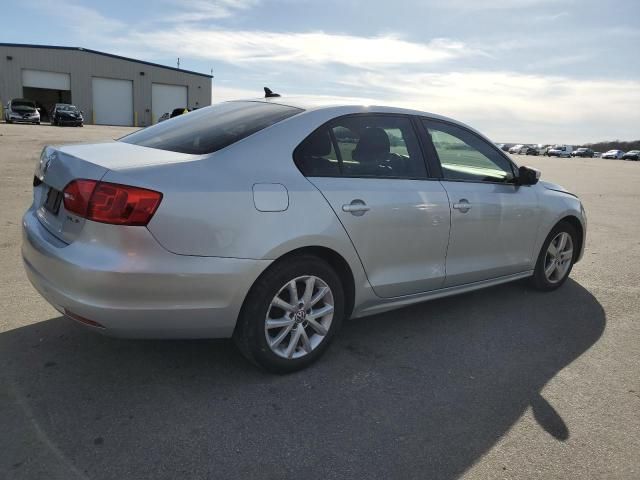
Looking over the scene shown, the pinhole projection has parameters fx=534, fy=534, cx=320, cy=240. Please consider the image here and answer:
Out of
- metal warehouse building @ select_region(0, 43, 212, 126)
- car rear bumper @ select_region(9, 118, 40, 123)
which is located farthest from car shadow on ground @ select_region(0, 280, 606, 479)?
metal warehouse building @ select_region(0, 43, 212, 126)

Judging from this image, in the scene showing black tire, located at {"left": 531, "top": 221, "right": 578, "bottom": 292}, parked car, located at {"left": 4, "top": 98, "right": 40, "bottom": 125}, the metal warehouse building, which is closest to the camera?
black tire, located at {"left": 531, "top": 221, "right": 578, "bottom": 292}

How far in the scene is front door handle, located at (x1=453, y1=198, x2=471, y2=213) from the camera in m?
3.89

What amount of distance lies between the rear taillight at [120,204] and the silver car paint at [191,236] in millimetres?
35

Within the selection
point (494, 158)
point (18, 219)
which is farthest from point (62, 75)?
point (494, 158)

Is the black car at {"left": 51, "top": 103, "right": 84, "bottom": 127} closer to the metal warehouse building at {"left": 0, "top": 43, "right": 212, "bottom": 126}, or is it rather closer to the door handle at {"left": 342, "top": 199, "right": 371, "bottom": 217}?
the metal warehouse building at {"left": 0, "top": 43, "right": 212, "bottom": 126}

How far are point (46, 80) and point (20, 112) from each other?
488 inches

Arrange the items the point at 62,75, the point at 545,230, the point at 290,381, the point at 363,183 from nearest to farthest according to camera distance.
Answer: the point at 290,381 → the point at 363,183 → the point at 545,230 → the point at 62,75

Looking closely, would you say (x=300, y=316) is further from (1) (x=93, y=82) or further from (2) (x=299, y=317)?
(1) (x=93, y=82)

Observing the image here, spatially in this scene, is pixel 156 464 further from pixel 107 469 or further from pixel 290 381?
pixel 290 381

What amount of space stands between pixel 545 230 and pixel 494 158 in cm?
87

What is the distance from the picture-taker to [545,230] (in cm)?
480

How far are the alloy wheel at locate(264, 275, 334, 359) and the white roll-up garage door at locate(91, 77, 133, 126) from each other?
49.6 metres

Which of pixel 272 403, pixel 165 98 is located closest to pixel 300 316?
pixel 272 403

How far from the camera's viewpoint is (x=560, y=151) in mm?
69625
